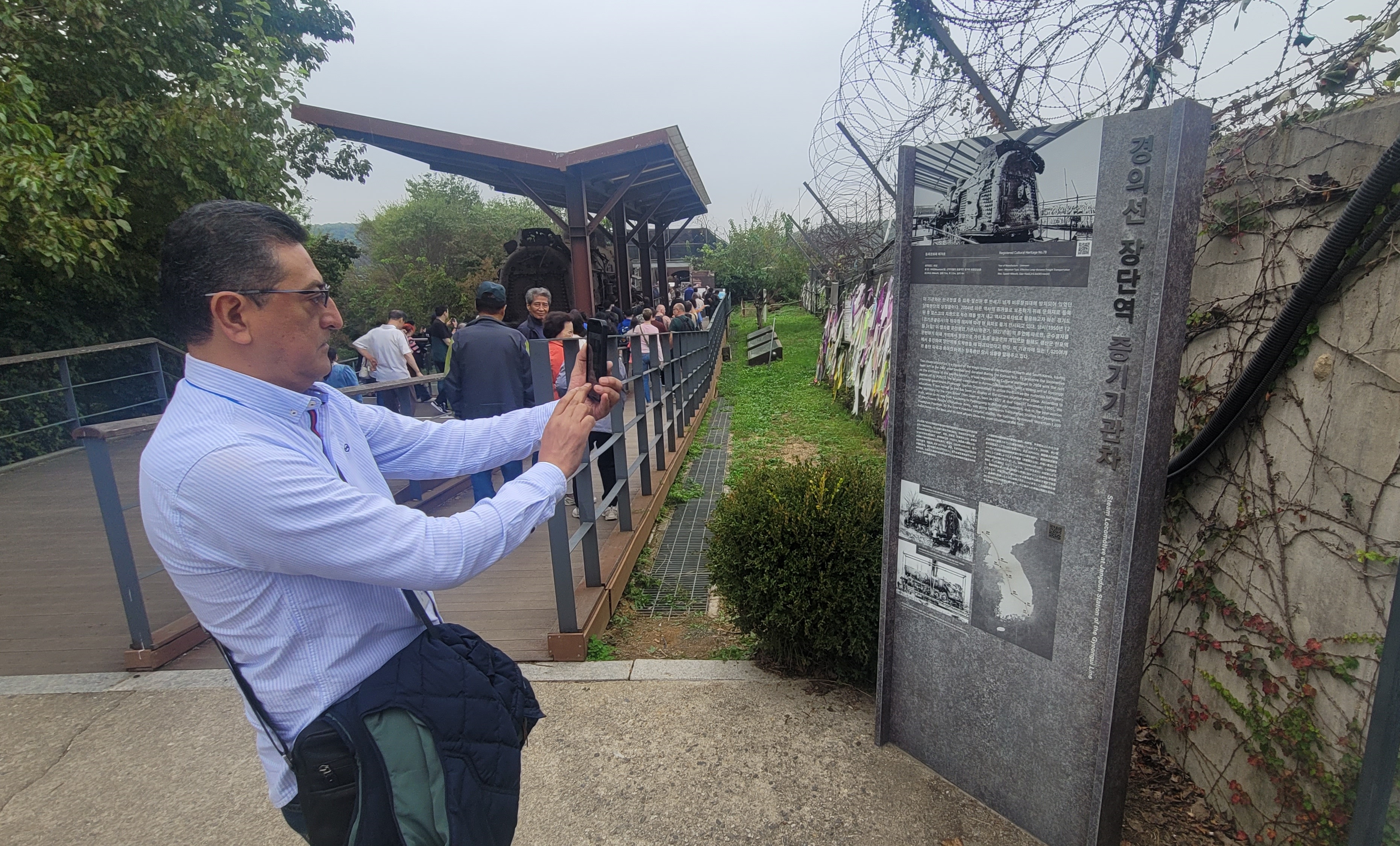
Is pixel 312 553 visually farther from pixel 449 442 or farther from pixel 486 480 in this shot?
pixel 486 480

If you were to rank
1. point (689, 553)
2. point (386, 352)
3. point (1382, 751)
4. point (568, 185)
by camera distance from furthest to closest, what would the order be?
1. point (568, 185)
2. point (386, 352)
3. point (689, 553)
4. point (1382, 751)

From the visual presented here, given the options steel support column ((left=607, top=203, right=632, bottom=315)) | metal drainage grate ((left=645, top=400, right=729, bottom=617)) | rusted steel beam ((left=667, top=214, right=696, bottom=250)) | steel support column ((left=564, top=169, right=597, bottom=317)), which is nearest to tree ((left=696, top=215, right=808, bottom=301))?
rusted steel beam ((left=667, top=214, right=696, bottom=250))

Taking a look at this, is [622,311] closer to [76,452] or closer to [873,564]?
[76,452]

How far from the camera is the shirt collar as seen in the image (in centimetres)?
131

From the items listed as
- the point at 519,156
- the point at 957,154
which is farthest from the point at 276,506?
the point at 519,156

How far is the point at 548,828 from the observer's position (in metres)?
2.45

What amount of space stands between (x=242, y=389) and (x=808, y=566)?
91.7 inches

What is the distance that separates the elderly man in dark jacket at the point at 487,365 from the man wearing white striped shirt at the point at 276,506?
372 cm

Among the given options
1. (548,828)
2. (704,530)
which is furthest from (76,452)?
(548,828)

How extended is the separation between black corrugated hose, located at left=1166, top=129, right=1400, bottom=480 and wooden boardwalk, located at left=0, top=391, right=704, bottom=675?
110 inches

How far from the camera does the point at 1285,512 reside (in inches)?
82.7

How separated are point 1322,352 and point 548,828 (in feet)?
9.01

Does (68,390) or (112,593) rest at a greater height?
(68,390)

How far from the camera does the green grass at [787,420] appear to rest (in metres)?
8.25
